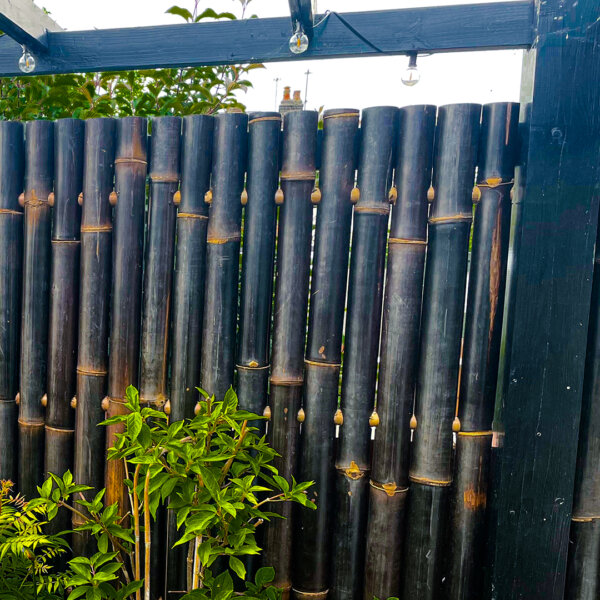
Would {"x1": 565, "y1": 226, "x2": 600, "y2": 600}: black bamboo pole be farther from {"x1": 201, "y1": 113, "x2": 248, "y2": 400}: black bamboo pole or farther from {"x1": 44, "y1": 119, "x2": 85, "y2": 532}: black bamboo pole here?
{"x1": 44, "y1": 119, "x2": 85, "y2": 532}: black bamboo pole

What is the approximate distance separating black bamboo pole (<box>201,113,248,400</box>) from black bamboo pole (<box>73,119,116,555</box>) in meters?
0.44

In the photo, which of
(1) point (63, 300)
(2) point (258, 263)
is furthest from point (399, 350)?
(1) point (63, 300)

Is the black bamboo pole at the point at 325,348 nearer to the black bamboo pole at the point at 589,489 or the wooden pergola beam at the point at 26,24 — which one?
the black bamboo pole at the point at 589,489

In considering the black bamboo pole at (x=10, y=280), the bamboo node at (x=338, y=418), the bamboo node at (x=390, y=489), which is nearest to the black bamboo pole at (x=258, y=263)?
the bamboo node at (x=338, y=418)

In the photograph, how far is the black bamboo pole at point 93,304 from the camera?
207 centimetres

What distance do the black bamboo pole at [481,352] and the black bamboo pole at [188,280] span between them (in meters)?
Result: 1.02

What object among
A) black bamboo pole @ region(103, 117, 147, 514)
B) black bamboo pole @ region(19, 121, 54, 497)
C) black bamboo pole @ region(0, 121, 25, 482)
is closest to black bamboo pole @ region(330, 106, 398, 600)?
black bamboo pole @ region(103, 117, 147, 514)

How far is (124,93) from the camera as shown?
267cm

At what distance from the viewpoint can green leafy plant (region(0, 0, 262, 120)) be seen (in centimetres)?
252

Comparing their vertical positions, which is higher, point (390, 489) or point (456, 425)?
point (456, 425)

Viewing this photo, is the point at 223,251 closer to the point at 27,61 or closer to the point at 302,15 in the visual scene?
the point at 302,15

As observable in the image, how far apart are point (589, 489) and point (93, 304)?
201 cm

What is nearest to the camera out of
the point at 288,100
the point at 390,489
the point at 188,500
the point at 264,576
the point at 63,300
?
the point at 188,500

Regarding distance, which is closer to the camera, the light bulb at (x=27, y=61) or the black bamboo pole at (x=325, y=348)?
the black bamboo pole at (x=325, y=348)
